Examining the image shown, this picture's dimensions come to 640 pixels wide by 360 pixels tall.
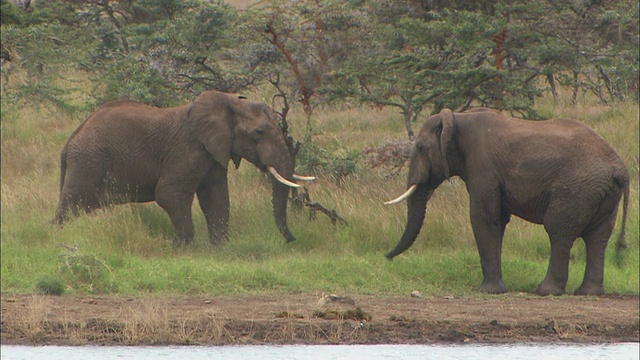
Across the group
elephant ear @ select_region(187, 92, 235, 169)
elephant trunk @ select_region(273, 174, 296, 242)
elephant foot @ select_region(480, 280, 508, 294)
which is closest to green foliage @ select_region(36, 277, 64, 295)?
elephant ear @ select_region(187, 92, 235, 169)

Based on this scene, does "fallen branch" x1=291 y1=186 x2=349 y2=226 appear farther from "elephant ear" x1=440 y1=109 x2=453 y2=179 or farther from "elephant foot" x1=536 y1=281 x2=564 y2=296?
"elephant foot" x1=536 y1=281 x2=564 y2=296

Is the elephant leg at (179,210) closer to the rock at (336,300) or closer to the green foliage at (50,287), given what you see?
the green foliage at (50,287)

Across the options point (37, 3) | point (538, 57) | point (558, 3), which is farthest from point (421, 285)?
point (37, 3)

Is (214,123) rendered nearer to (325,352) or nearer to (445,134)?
(445,134)

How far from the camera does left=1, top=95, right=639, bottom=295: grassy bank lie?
A: 1045 centimetres

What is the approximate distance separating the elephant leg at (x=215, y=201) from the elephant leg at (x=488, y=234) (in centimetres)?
262

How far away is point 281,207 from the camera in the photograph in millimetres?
12133

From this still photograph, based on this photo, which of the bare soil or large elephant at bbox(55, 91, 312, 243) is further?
large elephant at bbox(55, 91, 312, 243)

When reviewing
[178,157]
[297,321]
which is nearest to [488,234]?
[297,321]

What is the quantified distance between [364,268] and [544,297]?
1.56m

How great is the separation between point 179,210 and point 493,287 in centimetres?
317

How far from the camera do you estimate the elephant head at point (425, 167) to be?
10.9 meters

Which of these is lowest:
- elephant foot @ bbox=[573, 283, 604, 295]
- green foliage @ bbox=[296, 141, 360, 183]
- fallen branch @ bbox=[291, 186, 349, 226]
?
elephant foot @ bbox=[573, 283, 604, 295]

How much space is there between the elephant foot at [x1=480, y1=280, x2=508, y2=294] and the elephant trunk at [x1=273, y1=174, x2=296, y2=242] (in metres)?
2.18
